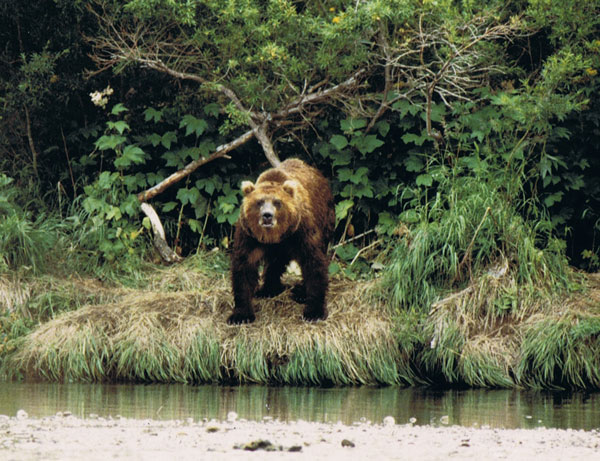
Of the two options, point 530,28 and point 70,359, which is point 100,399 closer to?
point 70,359

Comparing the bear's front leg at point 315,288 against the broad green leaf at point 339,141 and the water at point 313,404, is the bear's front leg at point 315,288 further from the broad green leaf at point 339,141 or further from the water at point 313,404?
the broad green leaf at point 339,141

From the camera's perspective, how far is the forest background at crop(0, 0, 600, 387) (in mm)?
9922

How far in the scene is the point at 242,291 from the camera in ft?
31.5

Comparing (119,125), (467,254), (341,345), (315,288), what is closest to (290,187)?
(315,288)

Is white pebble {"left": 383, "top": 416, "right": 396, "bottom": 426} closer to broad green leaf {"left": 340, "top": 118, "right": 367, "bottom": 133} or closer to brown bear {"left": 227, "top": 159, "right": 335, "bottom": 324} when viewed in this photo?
brown bear {"left": 227, "top": 159, "right": 335, "bottom": 324}

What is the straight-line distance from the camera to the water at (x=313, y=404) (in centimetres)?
714

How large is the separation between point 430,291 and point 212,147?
3.32 metres

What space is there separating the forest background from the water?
0.70 m

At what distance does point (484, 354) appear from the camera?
29.9 feet

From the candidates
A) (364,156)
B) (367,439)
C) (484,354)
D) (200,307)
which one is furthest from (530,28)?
(367,439)

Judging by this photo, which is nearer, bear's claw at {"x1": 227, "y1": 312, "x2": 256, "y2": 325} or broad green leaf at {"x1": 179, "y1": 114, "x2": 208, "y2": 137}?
bear's claw at {"x1": 227, "y1": 312, "x2": 256, "y2": 325}

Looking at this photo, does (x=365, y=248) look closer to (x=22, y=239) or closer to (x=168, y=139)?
(x=168, y=139)

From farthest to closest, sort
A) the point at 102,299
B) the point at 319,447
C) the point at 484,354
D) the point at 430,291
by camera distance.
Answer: the point at 102,299
the point at 430,291
the point at 484,354
the point at 319,447

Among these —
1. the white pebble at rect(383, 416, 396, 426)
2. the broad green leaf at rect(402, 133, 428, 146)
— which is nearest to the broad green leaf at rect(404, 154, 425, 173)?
the broad green leaf at rect(402, 133, 428, 146)
